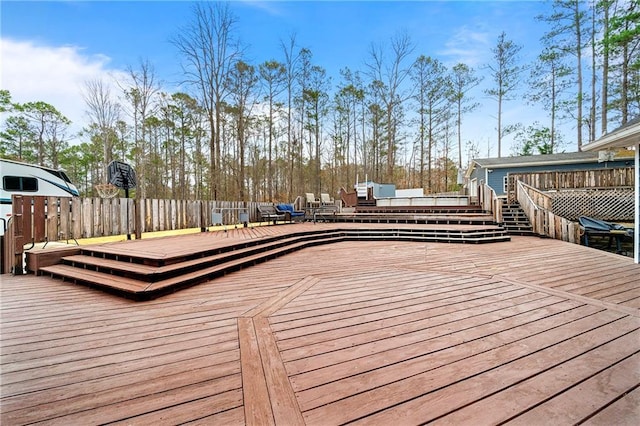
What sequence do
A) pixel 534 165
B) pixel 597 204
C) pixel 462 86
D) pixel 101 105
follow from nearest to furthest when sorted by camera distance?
pixel 597 204 < pixel 101 105 < pixel 534 165 < pixel 462 86

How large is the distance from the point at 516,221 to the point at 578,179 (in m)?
4.61

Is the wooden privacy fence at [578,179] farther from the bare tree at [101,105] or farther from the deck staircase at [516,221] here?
the bare tree at [101,105]

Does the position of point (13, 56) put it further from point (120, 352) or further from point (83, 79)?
point (83, 79)

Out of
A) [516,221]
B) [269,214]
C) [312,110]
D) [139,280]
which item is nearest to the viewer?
[139,280]

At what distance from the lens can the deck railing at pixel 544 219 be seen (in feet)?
23.6

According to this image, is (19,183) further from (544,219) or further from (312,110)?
(312,110)

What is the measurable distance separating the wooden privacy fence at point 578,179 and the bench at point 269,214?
381 inches

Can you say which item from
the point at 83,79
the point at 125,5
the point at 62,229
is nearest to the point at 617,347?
the point at 62,229

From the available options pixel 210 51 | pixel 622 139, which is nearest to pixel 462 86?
pixel 210 51

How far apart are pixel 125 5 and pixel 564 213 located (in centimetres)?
1555

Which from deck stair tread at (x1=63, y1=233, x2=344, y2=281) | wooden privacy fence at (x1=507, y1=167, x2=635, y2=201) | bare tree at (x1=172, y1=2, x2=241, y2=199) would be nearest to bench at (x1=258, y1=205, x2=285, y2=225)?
bare tree at (x1=172, y1=2, x2=241, y2=199)

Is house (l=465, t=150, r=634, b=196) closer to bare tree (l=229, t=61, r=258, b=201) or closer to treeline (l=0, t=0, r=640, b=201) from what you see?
treeline (l=0, t=0, r=640, b=201)

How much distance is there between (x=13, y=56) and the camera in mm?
4082

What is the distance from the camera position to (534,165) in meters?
15.3
